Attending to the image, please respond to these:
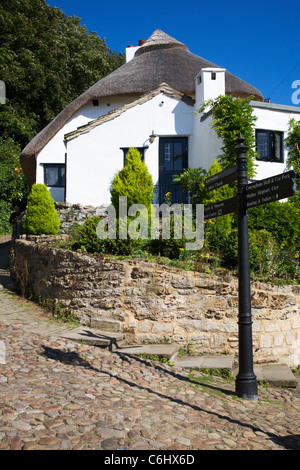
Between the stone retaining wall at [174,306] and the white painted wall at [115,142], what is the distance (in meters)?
6.86

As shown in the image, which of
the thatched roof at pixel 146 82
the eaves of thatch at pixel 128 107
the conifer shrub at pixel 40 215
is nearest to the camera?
the conifer shrub at pixel 40 215

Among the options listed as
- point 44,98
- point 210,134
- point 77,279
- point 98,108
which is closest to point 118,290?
point 77,279

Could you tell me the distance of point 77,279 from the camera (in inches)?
307

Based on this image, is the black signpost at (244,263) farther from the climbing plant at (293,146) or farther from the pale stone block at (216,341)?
the climbing plant at (293,146)

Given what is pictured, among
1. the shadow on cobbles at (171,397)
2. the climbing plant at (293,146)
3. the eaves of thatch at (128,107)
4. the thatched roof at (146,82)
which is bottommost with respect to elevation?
the shadow on cobbles at (171,397)

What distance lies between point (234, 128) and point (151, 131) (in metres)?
3.42

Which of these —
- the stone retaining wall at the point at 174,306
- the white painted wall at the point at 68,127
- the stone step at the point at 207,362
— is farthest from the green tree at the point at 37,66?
the stone step at the point at 207,362

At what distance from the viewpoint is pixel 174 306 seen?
730cm

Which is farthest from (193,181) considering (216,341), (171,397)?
(171,397)

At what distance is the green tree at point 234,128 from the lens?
1174 cm

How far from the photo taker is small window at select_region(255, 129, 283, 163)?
Answer: 1238 centimetres

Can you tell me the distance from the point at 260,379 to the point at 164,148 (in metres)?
9.68

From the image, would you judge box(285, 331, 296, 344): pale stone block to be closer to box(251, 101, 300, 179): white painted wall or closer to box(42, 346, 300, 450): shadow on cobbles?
box(42, 346, 300, 450): shadow on cobbles

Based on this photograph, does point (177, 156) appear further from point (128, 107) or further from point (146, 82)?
point (146, 82)
